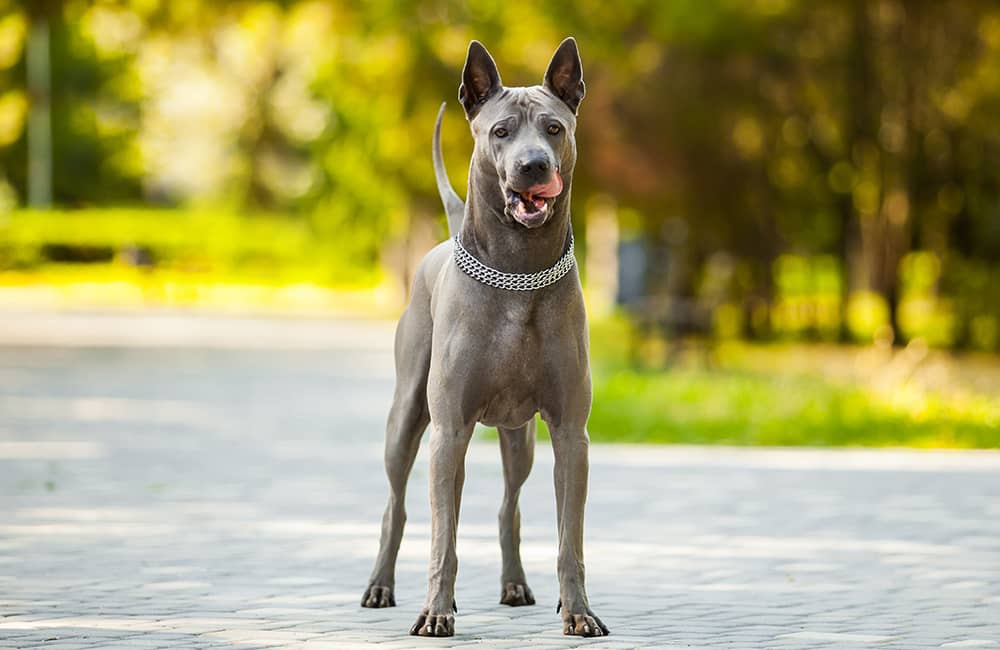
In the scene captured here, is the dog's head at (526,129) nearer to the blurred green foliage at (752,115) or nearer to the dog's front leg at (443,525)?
the dog's front leg at (443,525)

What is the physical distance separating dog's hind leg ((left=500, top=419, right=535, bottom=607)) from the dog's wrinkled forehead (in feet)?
4.55

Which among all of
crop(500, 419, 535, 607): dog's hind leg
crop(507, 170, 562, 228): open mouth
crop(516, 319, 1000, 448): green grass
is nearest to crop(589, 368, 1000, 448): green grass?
crop(516, 319, 1000, 448): green grass

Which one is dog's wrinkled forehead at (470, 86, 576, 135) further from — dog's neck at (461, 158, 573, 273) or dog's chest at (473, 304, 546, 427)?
dog's chest at (473, 304, 546, 427)

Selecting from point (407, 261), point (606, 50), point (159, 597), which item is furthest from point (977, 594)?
point (407, 261)

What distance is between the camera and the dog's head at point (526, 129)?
6191 millimetres

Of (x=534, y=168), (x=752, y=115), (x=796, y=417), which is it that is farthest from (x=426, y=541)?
(x=752, y=115)

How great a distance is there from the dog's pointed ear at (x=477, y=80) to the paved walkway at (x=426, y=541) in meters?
1.94

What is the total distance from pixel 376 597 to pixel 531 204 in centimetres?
184

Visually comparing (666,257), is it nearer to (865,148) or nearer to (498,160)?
(865,148)

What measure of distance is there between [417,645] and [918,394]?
10.4 m

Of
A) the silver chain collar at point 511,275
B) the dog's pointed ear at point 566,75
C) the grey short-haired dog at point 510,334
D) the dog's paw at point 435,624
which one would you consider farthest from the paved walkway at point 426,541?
the dog's pointed ear at point 566,75

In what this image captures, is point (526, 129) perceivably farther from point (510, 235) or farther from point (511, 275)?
point (511, 275)

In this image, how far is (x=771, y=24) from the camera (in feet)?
86.0

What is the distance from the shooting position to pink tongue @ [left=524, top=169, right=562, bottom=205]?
20.4 feet
